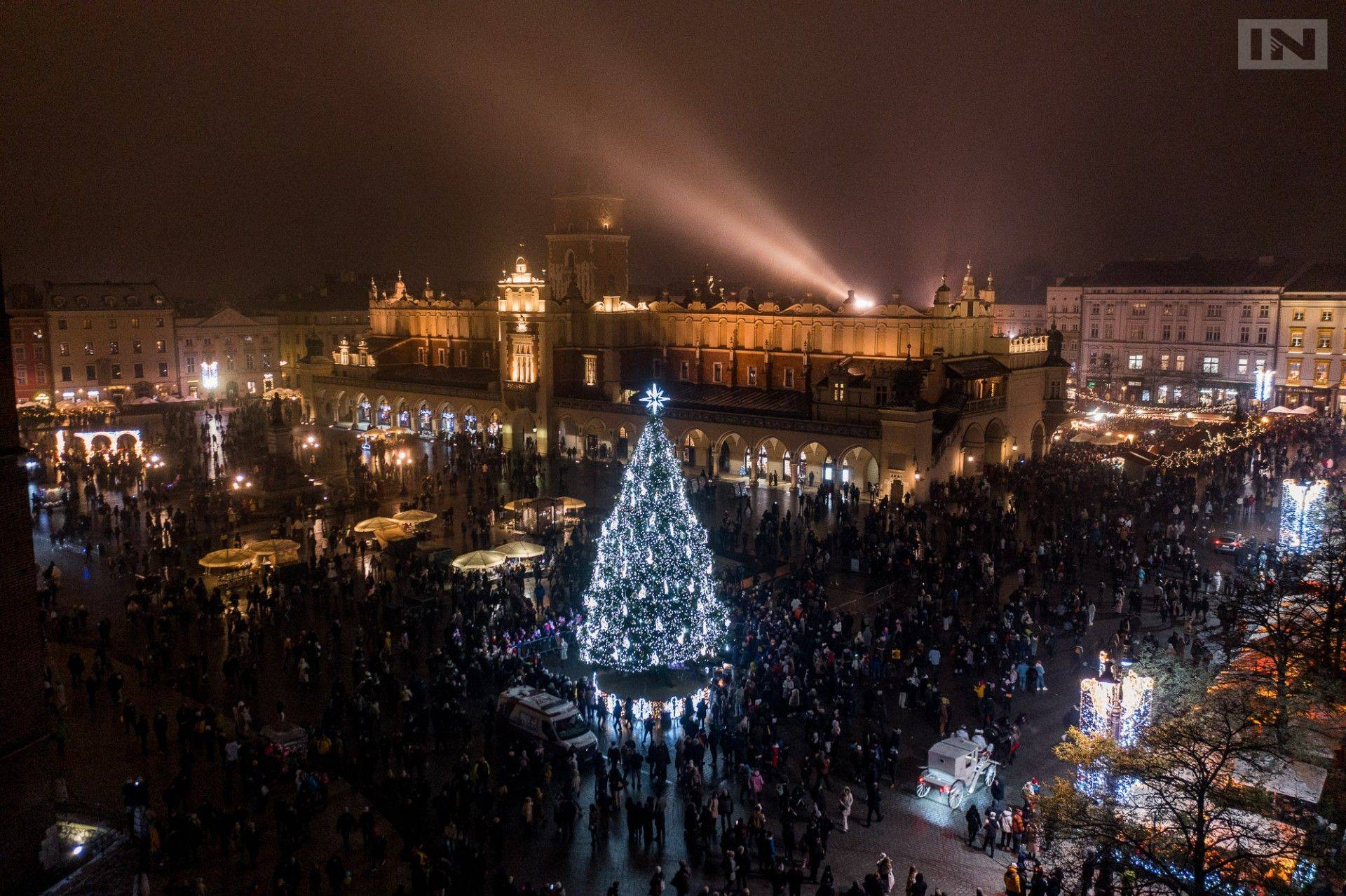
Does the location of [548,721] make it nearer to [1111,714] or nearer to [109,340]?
[1111,714]

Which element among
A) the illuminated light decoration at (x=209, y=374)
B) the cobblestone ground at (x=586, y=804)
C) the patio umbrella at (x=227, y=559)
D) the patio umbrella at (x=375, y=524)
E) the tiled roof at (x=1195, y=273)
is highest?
the tiled roof at (x=1195, y=273)

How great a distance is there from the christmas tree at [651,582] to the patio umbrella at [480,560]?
676 centimetres

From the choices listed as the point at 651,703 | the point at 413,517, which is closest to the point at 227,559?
the point at 413,517

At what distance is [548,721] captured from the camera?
16.5 meters

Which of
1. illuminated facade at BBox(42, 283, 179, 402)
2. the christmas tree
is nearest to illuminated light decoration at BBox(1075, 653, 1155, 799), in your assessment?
the christmas tree

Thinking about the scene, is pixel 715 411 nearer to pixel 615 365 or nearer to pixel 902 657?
pixel 615 365

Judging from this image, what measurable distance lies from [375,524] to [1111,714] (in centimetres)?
2273

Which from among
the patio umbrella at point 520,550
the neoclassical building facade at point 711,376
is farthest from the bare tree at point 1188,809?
the neoclassical building facade at point 711,376

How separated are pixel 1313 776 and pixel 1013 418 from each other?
1333 inches

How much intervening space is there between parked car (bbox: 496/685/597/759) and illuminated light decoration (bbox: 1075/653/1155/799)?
8.00 metres

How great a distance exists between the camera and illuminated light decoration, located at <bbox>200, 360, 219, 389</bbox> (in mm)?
73812

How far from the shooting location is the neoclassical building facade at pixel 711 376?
131 ft

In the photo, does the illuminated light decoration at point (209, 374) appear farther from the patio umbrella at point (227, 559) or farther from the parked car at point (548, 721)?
the parked car at point (548, 721)

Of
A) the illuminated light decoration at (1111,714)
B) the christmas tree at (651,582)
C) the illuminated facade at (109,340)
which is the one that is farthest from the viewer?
the illuminated facade at (109,340)
